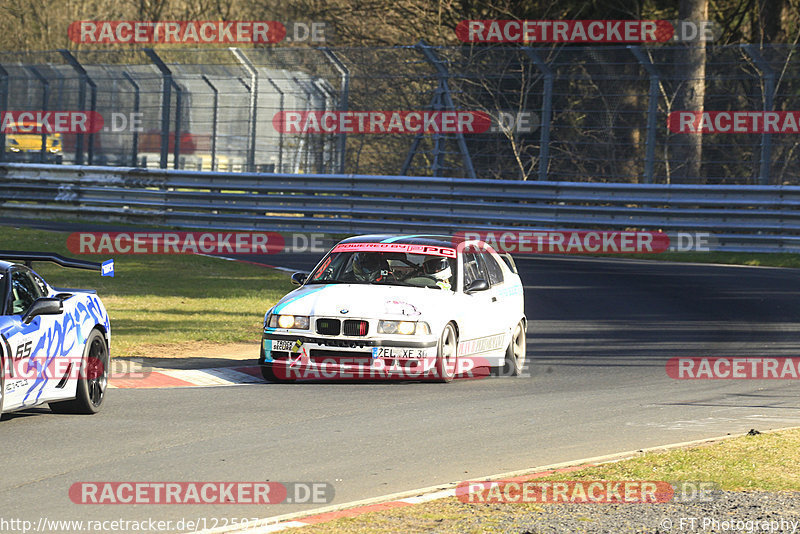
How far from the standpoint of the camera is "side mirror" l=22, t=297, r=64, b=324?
8531mm

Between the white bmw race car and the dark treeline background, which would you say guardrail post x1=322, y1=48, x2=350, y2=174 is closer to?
the dark treeline background

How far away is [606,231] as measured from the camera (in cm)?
2319

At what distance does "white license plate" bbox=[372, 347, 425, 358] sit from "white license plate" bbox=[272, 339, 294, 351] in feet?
2.52

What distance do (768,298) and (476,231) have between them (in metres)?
7.45

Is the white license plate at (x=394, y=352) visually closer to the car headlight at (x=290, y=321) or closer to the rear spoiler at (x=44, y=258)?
the car headlight at (x=290, y=321)

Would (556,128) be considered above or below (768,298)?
above

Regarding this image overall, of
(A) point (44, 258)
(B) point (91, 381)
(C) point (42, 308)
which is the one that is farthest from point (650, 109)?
(C) point (42, 308)

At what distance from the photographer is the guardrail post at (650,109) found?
73.7 feet

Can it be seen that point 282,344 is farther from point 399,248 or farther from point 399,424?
point 399,424

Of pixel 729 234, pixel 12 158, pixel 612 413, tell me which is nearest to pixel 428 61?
pixel 729 234

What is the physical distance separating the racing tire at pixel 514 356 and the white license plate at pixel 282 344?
7.73ft

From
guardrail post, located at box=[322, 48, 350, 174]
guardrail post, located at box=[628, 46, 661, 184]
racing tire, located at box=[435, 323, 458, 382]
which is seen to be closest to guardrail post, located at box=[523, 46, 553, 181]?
guardrail post, located at box=[628, 46, 661, 184]

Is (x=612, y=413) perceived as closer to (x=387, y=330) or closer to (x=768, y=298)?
(x=387, y=330)

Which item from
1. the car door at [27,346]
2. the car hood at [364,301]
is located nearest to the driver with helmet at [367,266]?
the car hood at [364,301]
